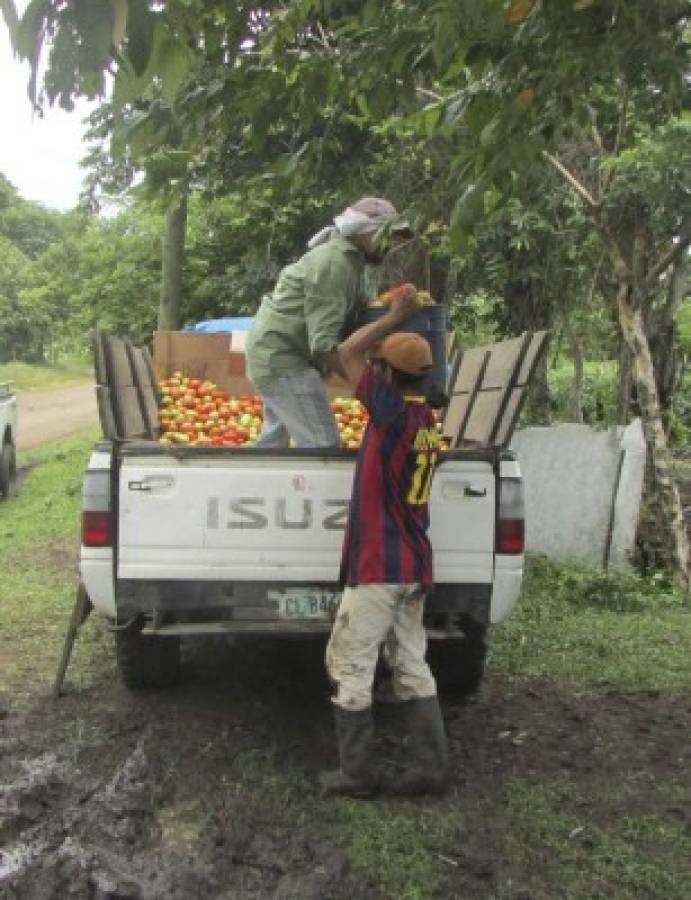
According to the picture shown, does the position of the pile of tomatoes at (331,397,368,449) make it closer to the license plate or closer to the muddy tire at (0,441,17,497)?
the license plate

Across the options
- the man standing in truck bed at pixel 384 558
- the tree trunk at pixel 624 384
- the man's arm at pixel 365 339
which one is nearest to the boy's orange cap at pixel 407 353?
the man standing in truck bed at pixel 384 558

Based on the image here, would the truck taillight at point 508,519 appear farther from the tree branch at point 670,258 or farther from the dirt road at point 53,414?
the dirt road at point 53,414

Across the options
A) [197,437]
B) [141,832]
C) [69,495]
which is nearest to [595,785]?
[141,832]

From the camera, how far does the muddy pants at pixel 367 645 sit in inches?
164

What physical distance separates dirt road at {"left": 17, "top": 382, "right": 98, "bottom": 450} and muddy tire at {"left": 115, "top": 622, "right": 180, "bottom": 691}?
1167 cm

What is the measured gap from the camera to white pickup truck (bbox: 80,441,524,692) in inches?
178

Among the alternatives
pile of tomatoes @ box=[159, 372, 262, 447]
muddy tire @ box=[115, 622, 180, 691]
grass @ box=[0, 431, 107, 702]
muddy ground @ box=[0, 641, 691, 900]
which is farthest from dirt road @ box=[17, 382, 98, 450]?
muddy ground @ box=[0, 641, 691, 900]

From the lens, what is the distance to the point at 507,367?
538cm

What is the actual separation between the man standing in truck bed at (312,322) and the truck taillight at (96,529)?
3.46 feet

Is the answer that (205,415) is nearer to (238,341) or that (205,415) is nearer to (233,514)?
(238,341)

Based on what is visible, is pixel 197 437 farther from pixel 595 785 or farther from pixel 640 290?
pixel 640 290

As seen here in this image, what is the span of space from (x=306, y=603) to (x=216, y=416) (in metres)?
2.12

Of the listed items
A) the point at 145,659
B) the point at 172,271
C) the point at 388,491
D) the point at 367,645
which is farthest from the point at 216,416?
the point at 172,271

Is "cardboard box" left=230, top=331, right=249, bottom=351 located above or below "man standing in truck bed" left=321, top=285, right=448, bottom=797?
above
